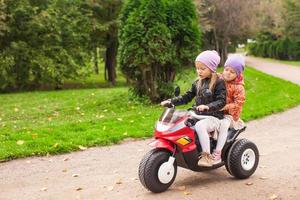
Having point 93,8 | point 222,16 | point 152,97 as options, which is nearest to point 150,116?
point 152,97

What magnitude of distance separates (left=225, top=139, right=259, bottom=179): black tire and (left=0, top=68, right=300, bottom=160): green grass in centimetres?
282

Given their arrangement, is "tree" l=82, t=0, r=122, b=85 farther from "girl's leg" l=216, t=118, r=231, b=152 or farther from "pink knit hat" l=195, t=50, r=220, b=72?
"girl's leg" l=216, t=118, r=231, b=152

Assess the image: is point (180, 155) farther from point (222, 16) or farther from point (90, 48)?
point (222, 16)

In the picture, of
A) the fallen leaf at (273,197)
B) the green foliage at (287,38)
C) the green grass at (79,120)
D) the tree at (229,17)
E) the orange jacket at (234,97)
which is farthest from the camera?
the green foliage at (287,38)

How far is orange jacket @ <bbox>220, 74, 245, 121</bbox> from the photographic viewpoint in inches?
238

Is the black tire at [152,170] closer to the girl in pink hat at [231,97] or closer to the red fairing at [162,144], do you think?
the red fairing at [162,144]

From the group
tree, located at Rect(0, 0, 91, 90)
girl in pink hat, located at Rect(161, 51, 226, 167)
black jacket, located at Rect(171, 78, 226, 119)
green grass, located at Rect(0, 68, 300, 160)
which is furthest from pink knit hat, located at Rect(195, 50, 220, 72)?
tree, located at Rect(0, 0, 91, 90)

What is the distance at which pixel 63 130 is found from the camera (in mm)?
9203

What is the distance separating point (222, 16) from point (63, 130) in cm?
3336

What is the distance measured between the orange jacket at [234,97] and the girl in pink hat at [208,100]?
0.13 m

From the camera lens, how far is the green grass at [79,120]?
806 cm

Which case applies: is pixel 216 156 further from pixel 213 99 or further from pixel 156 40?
pixel 156 40

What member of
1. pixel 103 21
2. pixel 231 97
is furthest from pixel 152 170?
pixel 103 21

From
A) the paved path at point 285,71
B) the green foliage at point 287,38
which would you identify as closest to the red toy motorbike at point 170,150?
the paved path at point 285,71
